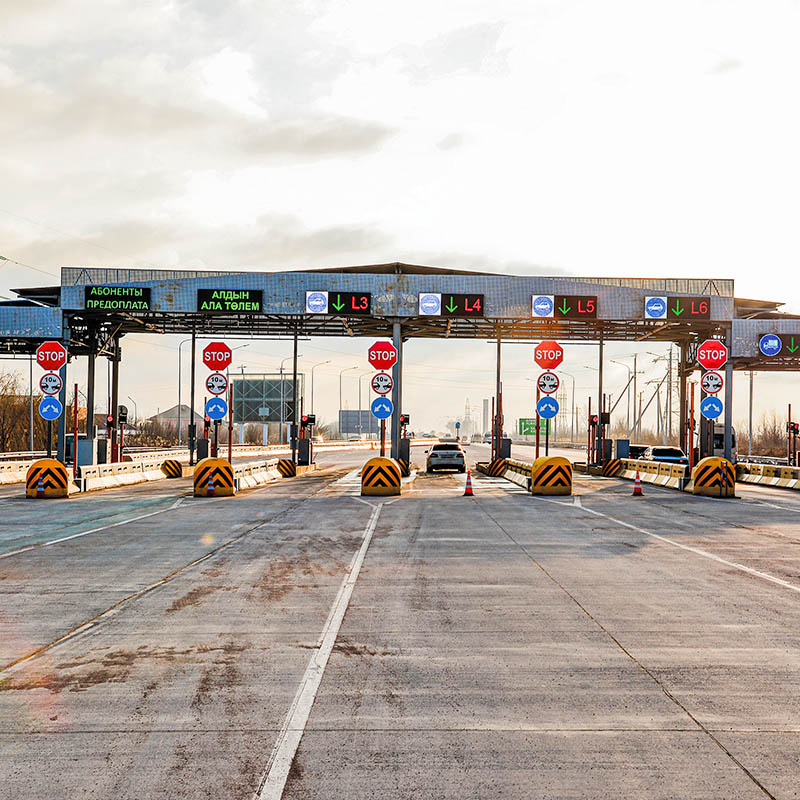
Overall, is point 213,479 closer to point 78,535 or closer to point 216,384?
point 216,384

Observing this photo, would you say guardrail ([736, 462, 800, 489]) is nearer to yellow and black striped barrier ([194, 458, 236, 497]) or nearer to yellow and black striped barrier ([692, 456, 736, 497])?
yellow and black striped barrier ([692, 456, 736, 497])

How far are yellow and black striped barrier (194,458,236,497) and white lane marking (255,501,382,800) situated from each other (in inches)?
681

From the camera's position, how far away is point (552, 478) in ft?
90.9

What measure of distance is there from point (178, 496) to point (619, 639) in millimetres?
21026

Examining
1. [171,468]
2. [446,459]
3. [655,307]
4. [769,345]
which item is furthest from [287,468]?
[769,345]

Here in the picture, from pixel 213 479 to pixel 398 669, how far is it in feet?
68.4

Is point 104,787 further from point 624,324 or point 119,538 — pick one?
point 624,324

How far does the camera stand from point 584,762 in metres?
4.79

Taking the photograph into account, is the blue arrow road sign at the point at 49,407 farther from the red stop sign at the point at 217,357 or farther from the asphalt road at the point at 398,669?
the asphalt road at the point at 398,669

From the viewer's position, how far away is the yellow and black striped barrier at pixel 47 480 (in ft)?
85.9

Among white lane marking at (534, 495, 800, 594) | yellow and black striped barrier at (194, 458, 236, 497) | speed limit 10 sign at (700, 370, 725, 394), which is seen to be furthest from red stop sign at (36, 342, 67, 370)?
speed limit 10 sign at (700, 370, 725, 394)

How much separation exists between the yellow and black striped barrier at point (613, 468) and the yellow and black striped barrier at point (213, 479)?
2137 cm

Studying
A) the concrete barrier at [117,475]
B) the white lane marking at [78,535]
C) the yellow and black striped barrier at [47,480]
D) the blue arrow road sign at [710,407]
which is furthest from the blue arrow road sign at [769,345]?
the yellow and black striped barrier at [47,480]

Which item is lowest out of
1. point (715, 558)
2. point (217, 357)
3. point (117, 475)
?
point (117, 475)
